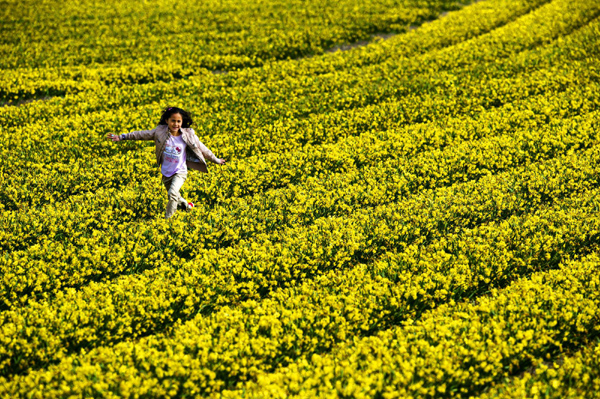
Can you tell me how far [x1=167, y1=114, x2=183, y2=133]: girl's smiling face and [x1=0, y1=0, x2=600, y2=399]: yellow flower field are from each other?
188 cm

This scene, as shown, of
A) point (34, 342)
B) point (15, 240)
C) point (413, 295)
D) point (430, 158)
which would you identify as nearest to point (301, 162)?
point (430, 158)

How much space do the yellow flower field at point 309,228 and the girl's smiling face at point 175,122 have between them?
1.88m

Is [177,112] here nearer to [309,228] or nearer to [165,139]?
[165,139]

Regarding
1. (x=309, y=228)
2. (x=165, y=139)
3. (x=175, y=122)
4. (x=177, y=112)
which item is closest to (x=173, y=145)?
(x=165, y=139)

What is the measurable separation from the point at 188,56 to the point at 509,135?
13.7 m

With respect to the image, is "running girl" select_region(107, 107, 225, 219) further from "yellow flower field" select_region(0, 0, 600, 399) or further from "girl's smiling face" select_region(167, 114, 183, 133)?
"yellow flower field" select_region(0, 0, 600, 399)

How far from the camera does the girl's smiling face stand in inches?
360

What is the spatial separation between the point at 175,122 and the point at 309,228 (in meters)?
3.31

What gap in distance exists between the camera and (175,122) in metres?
9.19

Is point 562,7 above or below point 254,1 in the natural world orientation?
below

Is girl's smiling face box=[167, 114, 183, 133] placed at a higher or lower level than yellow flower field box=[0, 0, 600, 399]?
higher

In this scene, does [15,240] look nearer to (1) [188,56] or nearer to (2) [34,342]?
(2) [34,342]

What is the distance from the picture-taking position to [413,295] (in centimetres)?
764

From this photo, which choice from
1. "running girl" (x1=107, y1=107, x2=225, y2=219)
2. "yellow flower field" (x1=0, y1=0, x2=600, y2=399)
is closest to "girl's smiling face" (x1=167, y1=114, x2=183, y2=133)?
"running girl" (x1=107, y1=107, x2=225, y2=219)
